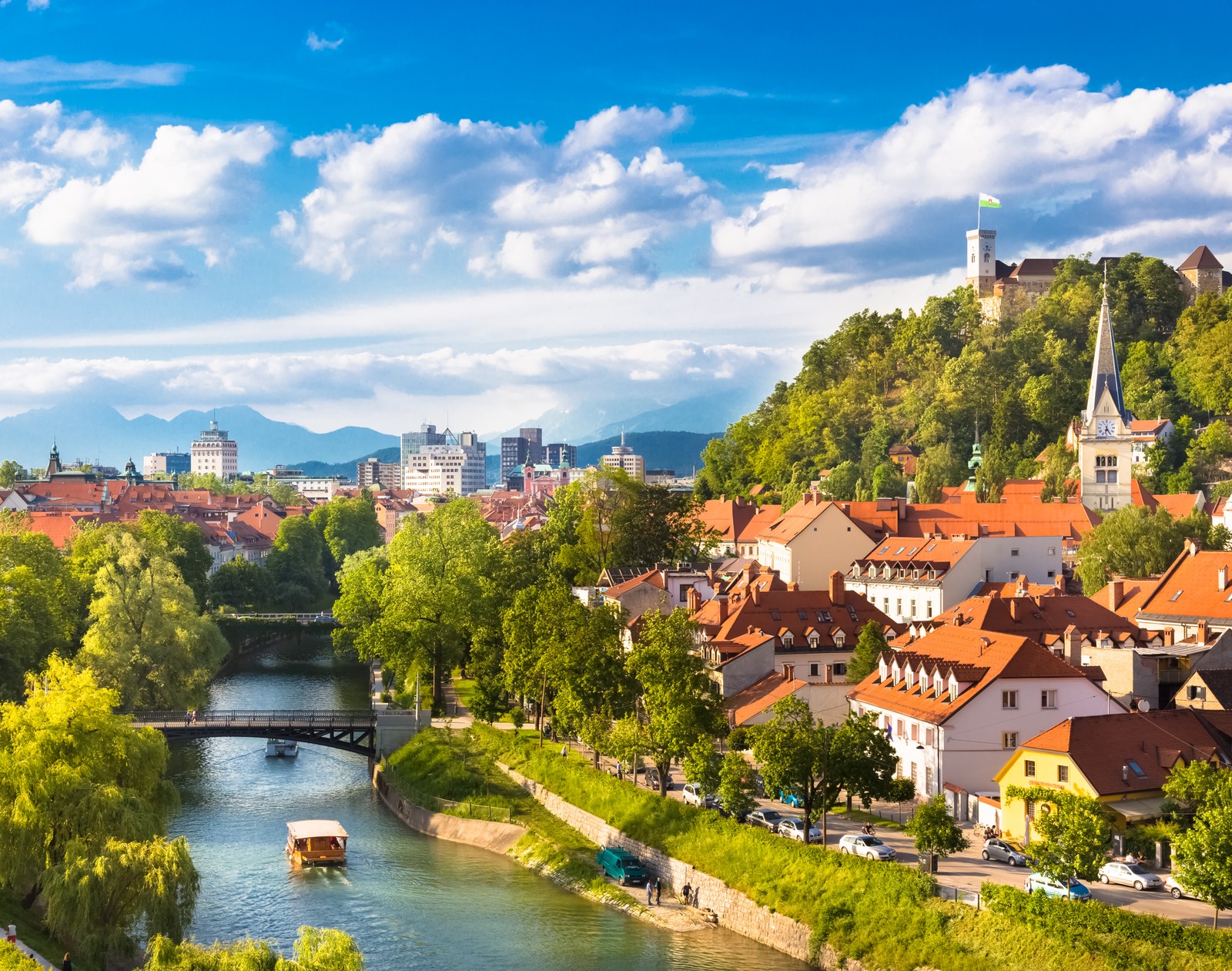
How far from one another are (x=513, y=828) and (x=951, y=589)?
29669mm

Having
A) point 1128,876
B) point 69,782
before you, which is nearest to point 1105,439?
point 1128,876

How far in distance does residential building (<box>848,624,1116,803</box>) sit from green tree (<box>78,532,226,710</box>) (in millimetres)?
30400

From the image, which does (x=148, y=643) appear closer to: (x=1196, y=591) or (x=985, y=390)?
(x=1196, y=591)

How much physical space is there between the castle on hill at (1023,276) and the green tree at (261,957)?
108687 millimetres

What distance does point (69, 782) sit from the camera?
34.7 m

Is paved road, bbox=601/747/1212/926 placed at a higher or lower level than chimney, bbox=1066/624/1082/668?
lower

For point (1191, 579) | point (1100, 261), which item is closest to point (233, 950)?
point (1191, 579)

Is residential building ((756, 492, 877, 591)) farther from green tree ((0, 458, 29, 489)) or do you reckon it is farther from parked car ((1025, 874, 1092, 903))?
green tree ((0, 458, 29, 489))

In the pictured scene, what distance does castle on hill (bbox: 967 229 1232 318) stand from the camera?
13100 cm

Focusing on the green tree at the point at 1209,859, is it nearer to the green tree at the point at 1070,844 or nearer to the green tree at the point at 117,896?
the green tree at the point at 1070,844

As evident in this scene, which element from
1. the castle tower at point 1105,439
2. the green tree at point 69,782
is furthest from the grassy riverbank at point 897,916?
the castle tower at point 1105,439

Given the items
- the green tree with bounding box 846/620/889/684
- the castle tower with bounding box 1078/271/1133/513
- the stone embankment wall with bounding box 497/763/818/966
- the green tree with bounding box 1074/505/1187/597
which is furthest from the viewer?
the castle tower with bounding box 1078/271/1133/513

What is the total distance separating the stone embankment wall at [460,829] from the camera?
46312mm

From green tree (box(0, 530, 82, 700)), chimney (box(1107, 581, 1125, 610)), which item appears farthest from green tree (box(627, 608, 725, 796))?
green tree (box(0, 530, 82, 700))
